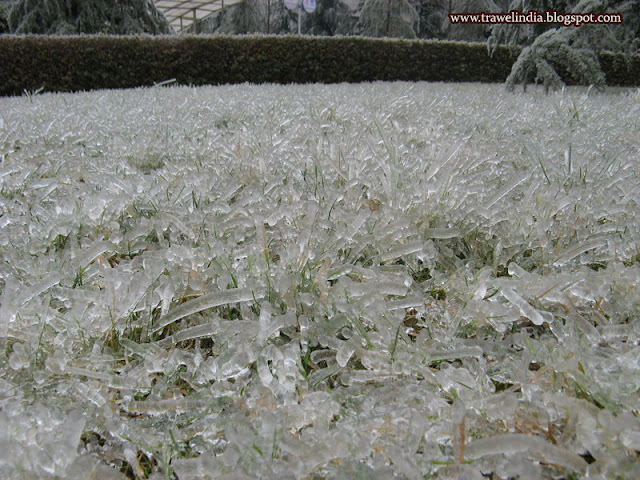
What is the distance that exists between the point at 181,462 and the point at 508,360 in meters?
0.54

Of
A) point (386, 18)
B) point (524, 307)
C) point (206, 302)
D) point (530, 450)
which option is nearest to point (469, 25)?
point (386, 18)

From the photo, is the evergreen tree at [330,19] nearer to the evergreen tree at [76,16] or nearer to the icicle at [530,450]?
the evergreen tree at [76,16]

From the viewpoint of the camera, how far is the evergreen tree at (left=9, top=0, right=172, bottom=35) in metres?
12.0

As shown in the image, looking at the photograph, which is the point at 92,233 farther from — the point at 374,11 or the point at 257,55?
the point at 374,11

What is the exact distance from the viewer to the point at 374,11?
19.6 metres

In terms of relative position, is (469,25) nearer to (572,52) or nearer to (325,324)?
(572,52)

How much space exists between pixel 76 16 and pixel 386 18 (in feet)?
40.0

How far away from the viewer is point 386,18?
757 inches

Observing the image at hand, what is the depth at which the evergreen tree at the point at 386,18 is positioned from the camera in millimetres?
19234

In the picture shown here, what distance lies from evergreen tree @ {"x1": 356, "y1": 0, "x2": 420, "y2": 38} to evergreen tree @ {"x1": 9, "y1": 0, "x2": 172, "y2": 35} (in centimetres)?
1025

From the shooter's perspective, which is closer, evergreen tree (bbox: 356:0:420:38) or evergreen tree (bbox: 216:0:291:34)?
evergreen tree (bbox: 356:0:420:38)

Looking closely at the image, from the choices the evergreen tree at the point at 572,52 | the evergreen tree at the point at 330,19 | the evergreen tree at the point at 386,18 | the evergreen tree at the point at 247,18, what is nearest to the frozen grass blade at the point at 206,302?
the evergreen tree at the point at 572,52

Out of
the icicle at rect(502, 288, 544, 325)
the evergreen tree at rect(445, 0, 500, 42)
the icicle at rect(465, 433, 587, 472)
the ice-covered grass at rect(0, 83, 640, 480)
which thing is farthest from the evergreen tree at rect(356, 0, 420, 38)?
the icicle at rect(465, 433, 587, 472)

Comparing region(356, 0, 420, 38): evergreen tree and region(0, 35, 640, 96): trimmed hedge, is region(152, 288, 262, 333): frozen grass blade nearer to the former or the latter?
region(0, 35, 640, 96): trimmed hedge
